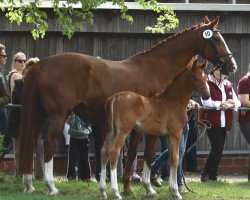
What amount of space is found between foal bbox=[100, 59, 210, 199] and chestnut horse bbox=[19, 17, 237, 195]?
73cm

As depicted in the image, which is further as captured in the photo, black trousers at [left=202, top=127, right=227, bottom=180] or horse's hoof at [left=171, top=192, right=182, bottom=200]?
black trousers at [left=202, top=127, right=227, bottom=180]

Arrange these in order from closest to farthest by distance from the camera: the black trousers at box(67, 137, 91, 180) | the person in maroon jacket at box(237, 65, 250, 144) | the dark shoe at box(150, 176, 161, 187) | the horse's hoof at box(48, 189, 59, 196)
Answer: the horse's hoof at box(48, 189, 59, 196), the dark shoe at box(150, 176, 161, 187), the black trousers at box(67, 137, 91, 180), the person in maroon jacket at box(237, 65, 250, 144)

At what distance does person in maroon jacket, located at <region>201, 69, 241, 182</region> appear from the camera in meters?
14.8

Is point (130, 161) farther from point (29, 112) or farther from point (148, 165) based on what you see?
point (29, 112)

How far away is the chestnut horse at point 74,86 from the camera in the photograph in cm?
1201

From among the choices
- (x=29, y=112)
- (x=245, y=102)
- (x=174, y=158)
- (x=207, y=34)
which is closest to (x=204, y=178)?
(x=245, y=102)

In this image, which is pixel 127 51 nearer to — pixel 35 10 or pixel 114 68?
pixel 35 10

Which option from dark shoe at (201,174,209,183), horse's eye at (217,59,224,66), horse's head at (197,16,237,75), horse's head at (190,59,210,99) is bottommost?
dark shoe at (201,174,209,183)

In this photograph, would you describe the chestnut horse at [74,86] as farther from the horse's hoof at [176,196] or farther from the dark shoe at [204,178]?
the dark shoe at [204,178]

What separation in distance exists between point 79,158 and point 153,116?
147 inches

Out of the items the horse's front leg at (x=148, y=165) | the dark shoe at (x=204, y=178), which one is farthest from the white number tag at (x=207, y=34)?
the dark shoe at (x=204, y=178)

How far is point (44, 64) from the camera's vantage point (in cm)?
1216

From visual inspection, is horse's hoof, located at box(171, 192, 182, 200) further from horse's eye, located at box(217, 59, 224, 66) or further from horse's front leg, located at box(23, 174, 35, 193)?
horse's eye, located at box(217, 59, 224, 66)

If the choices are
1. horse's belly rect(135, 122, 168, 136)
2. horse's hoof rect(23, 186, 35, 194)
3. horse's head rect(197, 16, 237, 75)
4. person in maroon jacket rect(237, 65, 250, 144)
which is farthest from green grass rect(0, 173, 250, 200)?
horse's head rect(197, 16, 237, 75)
